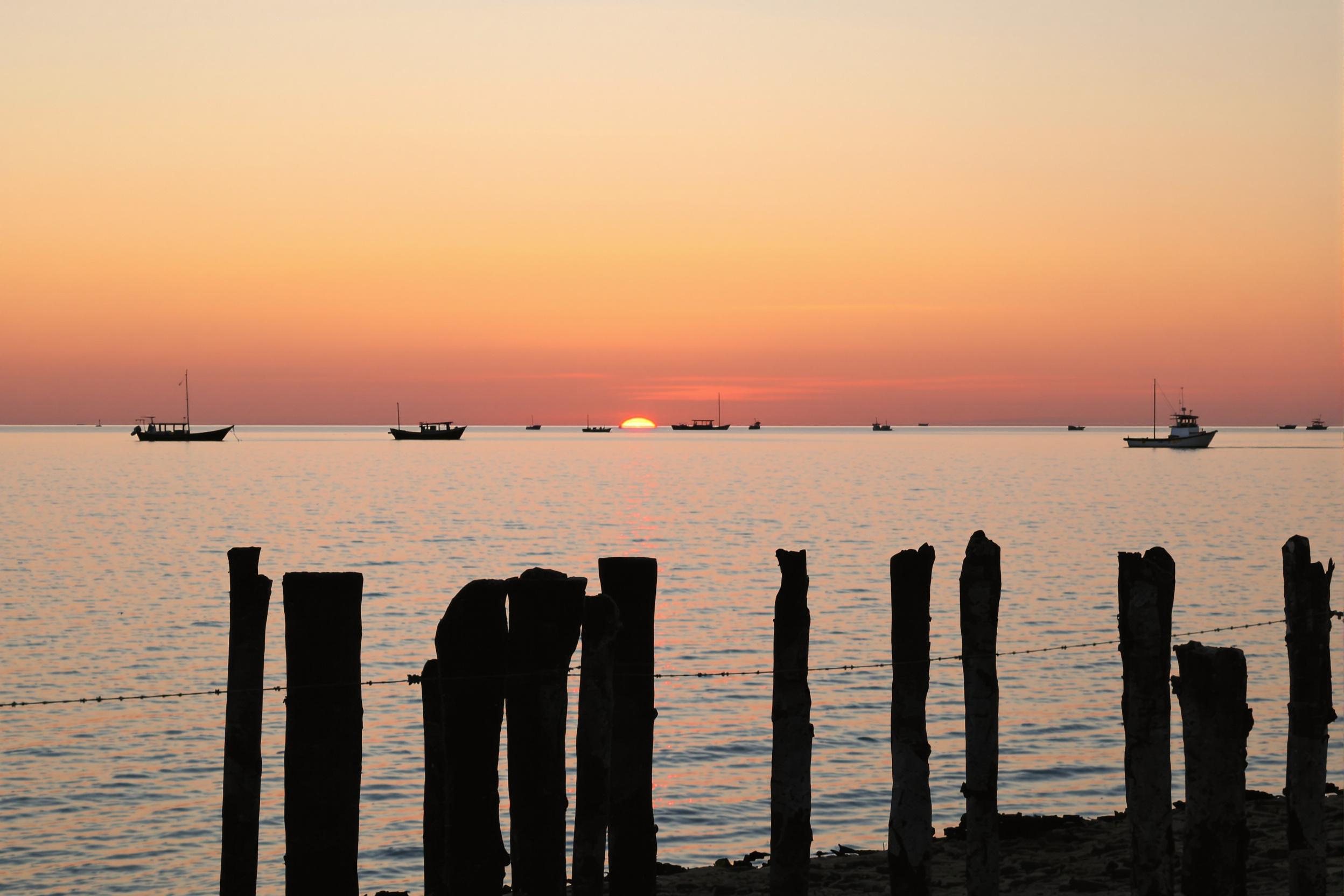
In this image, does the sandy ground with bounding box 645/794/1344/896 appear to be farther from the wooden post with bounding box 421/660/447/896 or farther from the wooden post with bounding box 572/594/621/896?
the wooden post with bounding box 572/594/621/896

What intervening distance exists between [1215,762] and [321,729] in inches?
212

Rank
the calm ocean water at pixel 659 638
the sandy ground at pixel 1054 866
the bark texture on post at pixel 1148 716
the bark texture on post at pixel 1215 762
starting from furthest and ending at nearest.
Result: the calm ocean water at pixel 659 638, the sandy ground at pixel 1054 866, the bark texture on post at pixel 1148 716, the bark texture on post at pixel 1215 762

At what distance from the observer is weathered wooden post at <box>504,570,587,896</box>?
25.1ft

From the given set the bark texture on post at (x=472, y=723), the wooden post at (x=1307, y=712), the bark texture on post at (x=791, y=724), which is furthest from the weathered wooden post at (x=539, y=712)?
the wooden post at (x=1307, y=712)

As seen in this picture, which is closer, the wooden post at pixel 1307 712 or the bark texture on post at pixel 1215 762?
the bark texture on post at pixel 1215 762

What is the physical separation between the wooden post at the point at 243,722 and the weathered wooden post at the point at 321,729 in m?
0.54

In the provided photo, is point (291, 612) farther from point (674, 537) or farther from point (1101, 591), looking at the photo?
point (674, 537)

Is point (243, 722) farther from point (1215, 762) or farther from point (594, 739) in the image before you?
point (1215, 762)

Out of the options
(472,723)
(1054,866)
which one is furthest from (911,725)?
(1054,866)

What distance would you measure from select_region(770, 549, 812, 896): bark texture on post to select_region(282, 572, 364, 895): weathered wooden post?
269 cm

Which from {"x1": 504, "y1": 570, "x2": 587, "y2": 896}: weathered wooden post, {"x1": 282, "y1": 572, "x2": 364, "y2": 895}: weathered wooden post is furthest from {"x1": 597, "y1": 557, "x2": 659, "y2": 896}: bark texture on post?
{"x1": 282, "y1": 572, "x2": 364, "y2": 895}: weathered wooden post

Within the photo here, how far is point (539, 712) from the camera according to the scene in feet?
25.3

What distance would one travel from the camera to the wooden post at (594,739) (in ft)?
25.7

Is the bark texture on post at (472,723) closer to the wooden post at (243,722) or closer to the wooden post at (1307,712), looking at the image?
the wooden post at (243,722)
